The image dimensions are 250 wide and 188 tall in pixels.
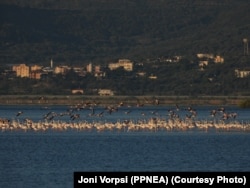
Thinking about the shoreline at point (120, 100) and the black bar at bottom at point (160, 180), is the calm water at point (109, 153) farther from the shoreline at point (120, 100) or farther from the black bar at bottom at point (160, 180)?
the shoreline at point (120, 100)

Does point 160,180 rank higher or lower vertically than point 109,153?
higher

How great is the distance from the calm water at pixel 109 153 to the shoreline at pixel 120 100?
296 ft

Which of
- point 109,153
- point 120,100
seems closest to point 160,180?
point 109,153

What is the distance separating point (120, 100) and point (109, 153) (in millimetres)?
115393

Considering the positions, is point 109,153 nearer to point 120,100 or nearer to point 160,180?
point 160,180

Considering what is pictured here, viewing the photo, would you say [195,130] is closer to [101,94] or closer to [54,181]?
[54,181]

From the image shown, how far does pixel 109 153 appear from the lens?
62500mm

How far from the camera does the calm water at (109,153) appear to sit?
51.2 m

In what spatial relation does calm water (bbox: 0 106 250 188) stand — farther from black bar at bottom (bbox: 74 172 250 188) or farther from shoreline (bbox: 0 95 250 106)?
shoreline (bbox: 0 95 250 106)

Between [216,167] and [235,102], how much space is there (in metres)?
121

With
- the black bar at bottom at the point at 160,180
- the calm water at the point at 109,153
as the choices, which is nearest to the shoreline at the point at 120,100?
the calm water at the point at 109,153

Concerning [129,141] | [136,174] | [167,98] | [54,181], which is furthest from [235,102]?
[136,174]

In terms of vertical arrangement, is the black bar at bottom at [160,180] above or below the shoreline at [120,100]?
above

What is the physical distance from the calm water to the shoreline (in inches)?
3557
